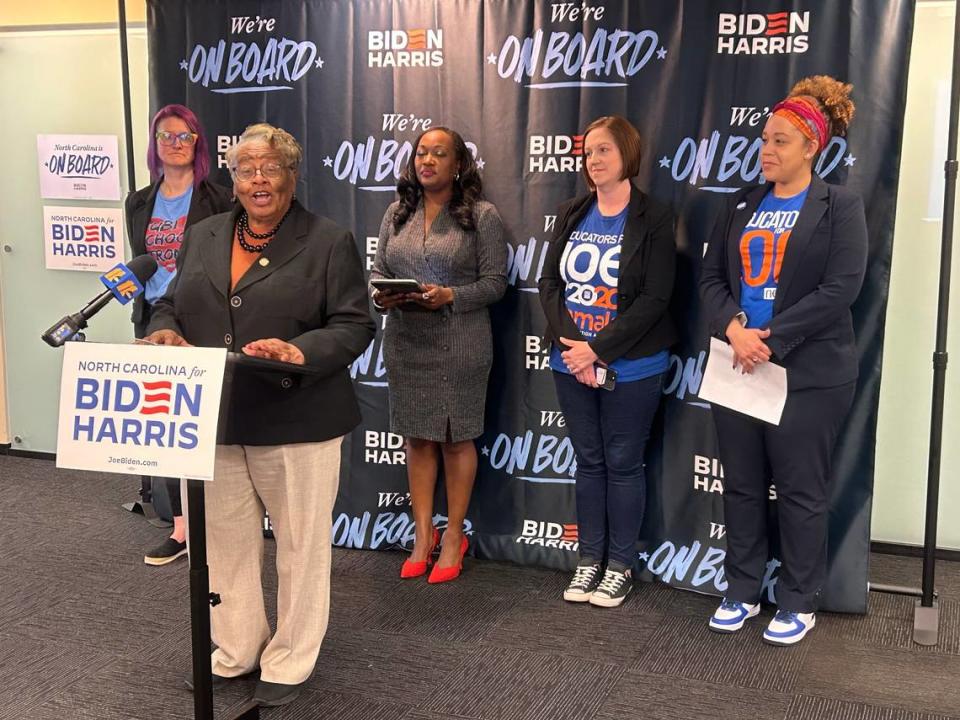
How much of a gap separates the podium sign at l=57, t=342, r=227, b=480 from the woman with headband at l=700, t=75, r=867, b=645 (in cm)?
177

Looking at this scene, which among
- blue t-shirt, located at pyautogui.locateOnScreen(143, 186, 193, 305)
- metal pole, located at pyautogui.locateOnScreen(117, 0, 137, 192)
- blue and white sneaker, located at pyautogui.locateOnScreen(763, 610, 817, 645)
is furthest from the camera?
metal pole, located at pyautogui.locateOnScreen(117, 0, 137, 192)

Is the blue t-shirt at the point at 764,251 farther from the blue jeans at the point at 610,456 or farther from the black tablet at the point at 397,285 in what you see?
the black tablet at the point at 397,285

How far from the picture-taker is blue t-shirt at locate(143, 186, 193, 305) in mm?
4105

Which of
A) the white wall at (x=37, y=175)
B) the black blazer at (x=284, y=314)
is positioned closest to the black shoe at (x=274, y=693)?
the black blazer at (x=284, y=314)

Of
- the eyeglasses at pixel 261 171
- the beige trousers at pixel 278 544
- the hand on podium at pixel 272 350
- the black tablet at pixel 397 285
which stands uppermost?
the eyeglasses at pixel 261 171

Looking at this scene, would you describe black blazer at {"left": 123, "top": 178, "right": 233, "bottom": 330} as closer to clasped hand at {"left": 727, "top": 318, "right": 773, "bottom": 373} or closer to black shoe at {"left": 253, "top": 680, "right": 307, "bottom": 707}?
black shoe at {"left": 253, "top": 680, "right": 307, "bottom": 707}

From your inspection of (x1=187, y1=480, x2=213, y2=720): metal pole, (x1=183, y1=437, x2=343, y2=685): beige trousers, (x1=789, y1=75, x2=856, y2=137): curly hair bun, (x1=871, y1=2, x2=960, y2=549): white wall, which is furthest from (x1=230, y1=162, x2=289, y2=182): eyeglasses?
(x1=871, y1=2, x2=960, y2=549): white wall

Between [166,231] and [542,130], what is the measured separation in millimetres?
1486

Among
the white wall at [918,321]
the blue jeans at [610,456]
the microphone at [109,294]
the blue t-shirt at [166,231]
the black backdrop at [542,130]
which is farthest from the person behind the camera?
the blue t-shirt at [166,231]

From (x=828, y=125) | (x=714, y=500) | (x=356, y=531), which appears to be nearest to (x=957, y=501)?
(x=714, y=500)

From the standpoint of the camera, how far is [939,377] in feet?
11.5

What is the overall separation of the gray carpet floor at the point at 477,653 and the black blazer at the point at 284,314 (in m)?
0.86

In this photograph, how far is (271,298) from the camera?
2811 millimetres

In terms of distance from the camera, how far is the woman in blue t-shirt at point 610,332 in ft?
11.9
